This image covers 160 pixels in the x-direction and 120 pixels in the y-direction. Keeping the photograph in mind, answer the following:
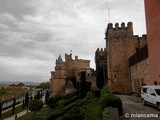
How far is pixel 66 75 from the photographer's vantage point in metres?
70.1

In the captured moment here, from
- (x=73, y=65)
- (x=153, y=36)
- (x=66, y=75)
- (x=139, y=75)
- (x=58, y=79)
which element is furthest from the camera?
(x=73, y=65)

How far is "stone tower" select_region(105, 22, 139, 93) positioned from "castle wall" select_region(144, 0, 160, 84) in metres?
10.0

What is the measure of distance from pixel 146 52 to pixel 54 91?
45385mm

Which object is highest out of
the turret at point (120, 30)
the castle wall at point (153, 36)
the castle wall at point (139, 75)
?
the turret at point (120, 30)

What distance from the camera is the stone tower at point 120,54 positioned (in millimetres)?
31281

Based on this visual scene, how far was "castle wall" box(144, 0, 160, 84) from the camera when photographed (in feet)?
61.9

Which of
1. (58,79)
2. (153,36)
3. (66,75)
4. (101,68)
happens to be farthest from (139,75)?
(66,75)

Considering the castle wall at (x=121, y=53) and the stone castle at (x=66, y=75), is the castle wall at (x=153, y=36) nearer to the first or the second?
the castle wall at (x=121, y=53)

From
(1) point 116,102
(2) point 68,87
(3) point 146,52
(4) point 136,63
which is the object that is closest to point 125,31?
(4) point 136,63

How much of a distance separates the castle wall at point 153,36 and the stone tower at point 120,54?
33.0 ft

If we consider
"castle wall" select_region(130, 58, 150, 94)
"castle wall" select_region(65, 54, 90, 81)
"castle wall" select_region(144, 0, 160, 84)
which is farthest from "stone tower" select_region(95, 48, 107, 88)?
"castle wall" select_region(65, 54, 90, 81)

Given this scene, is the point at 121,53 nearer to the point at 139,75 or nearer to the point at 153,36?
the point at 139,75

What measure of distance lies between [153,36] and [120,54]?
1184cm

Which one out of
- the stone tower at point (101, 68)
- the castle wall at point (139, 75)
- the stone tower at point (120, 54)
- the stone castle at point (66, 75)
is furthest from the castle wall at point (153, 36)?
the stone castle at point (66, 75)
